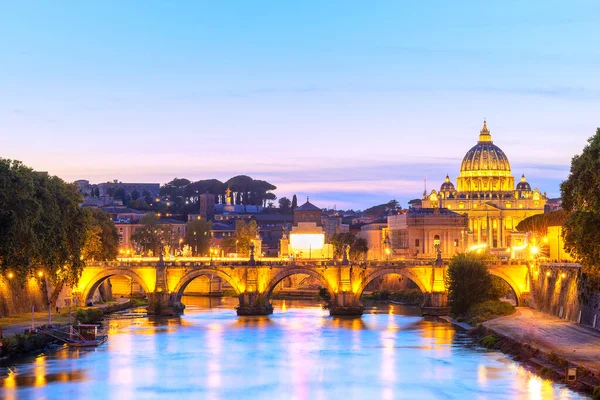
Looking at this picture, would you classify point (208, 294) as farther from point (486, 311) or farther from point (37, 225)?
point (37, 225)

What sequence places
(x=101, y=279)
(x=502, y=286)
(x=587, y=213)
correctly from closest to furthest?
(x=587, y=213), (x=502, y=286), (x=101, y=279)

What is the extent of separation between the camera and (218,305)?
101312 millimetres

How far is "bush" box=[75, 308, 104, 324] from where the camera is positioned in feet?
249

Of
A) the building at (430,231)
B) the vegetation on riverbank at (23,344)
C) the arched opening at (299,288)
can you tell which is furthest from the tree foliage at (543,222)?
the building at (430,231)

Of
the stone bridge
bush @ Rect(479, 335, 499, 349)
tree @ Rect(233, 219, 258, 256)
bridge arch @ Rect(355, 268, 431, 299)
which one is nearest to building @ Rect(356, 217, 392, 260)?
tree @ Rect(233, 219, 258, 256)

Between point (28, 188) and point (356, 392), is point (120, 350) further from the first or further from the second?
point (356, 392)

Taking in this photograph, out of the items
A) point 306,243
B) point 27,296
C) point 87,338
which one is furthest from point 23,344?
point 306,243

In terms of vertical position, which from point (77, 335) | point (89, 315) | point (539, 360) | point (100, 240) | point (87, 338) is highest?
point (100, 240)

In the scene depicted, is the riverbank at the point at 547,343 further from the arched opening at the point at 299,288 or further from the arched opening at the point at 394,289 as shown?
the arched opening at the point at 299,288

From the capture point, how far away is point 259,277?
8981 cm

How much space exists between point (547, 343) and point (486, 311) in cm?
2051

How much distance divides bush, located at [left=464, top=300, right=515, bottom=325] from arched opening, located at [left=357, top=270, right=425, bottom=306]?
34.4 feet

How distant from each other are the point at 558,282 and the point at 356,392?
84.8ft

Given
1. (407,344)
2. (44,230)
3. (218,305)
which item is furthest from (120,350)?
(218,305)
